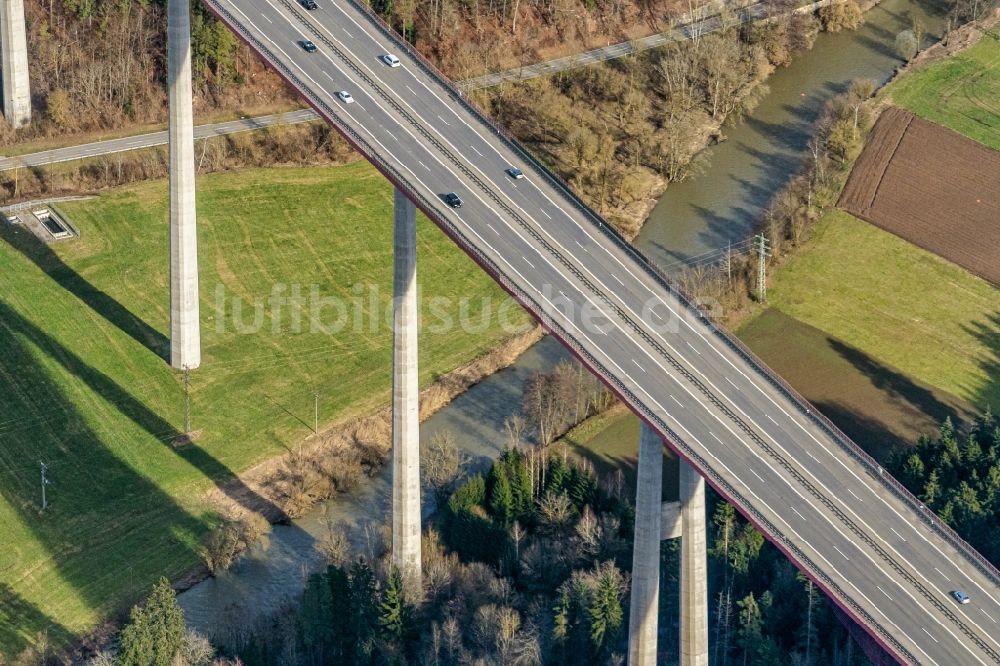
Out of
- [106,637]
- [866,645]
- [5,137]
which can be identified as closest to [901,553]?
[866,645]

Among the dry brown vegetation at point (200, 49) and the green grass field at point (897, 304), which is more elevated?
the dry brown vegetation at point (200, 49)

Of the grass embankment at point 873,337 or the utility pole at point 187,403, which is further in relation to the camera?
the grass embankment at point 873,337

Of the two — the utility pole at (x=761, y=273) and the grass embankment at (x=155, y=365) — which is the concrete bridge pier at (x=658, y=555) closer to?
the grass embankment at (x=155, y=365)

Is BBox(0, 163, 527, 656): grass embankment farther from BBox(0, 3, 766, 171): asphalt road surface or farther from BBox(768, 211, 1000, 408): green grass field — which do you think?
BBox(768, 211, 1000, 408): green grass field

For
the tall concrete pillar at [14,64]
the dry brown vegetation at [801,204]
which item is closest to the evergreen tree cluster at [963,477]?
the dry brown vegetation at [801,204]

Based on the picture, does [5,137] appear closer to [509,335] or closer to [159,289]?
[159,289]

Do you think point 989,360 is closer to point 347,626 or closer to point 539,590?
point 539,590
